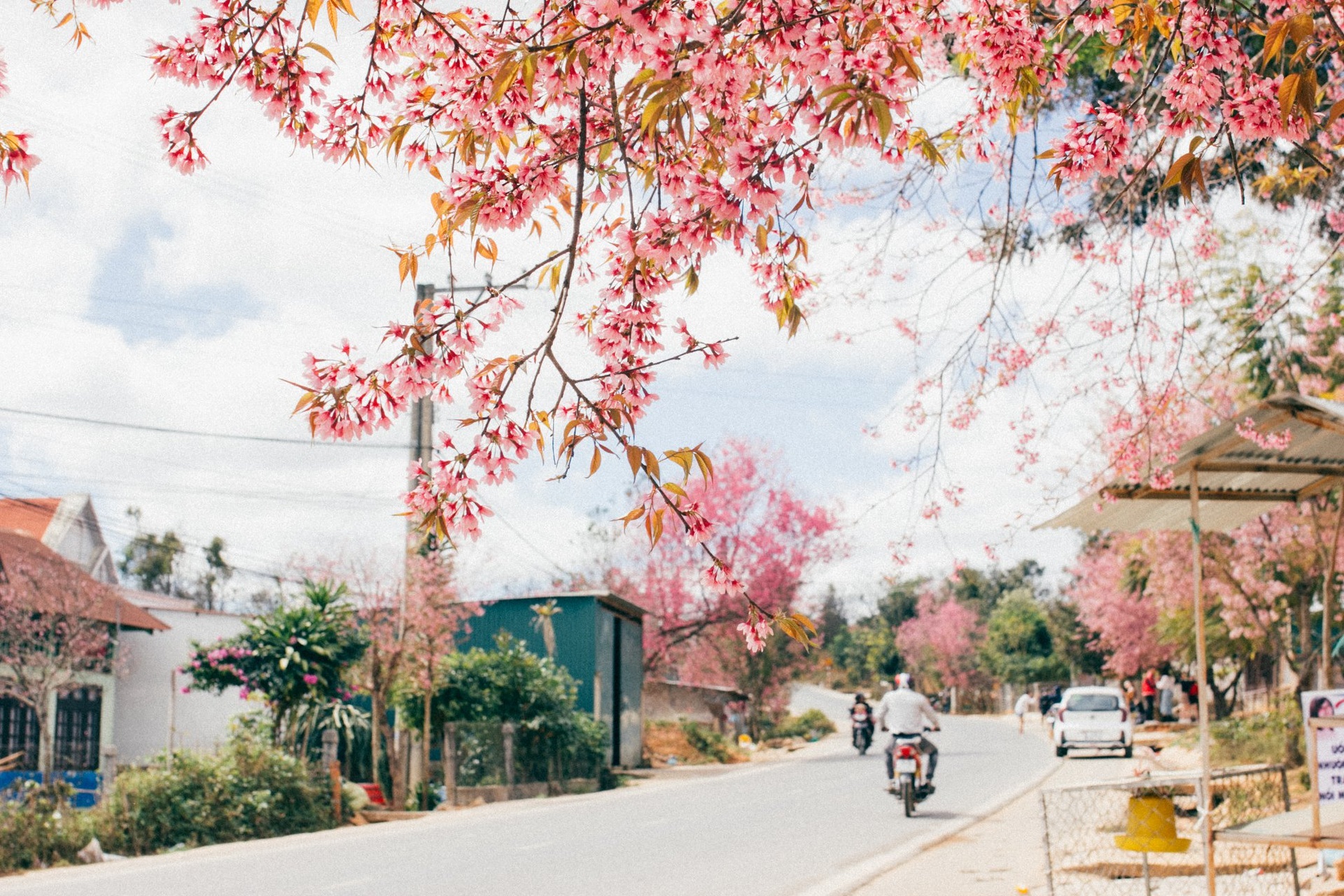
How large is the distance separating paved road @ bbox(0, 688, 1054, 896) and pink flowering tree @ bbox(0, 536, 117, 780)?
9.85 meters

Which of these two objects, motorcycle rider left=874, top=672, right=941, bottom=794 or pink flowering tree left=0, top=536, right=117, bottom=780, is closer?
motorcycle rider left=874, top=672, right=941, bottom=794

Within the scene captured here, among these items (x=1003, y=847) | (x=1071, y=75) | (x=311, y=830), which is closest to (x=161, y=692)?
(x=311, y=830)

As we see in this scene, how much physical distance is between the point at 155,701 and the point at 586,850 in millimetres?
21663

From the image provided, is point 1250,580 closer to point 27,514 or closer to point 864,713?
point 864,713

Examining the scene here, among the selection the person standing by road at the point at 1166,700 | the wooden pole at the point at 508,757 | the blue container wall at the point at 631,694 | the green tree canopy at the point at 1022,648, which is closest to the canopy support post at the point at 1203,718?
the wooden pole at the point at 508,757

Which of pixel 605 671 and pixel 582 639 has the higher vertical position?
pixel 582 639

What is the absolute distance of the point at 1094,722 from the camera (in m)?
28.2

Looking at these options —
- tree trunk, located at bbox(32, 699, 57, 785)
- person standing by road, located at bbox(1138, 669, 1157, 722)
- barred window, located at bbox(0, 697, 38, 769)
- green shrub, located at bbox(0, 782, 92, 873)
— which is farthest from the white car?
barred window, located at bbox(0, 697, 38, 769)

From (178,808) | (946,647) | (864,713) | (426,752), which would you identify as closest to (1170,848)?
(178,808)

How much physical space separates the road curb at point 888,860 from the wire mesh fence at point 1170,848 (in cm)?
133

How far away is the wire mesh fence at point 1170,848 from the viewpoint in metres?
7.27

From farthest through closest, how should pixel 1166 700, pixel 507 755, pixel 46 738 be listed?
1. pixel 1166 700
2. pixel 46 738
3. pixel 507 755

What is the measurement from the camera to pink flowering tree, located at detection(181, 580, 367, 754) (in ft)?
60.4

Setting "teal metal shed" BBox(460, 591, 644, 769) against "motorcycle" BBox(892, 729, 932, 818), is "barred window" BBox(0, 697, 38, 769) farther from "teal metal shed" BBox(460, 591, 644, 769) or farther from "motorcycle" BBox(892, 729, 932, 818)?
"motorcycle" BBox(892, 729, 932, 818)
